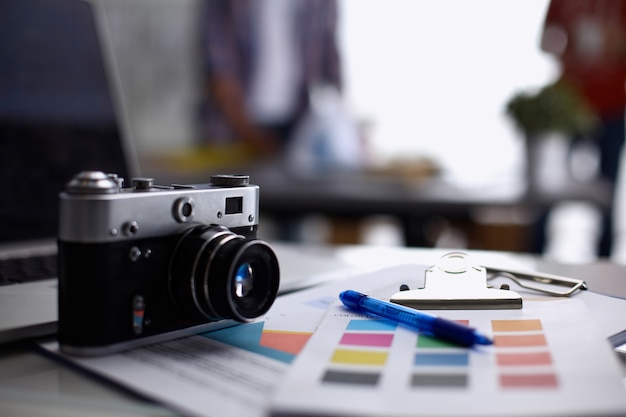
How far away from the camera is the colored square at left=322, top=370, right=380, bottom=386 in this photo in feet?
1.15

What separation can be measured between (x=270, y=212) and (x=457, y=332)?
5.34 ft

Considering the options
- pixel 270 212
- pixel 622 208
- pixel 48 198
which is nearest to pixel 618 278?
pixel 48 198

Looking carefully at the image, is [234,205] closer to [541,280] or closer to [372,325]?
[372,325]

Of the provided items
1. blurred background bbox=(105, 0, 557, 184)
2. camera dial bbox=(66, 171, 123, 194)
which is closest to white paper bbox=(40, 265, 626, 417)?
camera dial bbox=(66, 171, 123, 194)

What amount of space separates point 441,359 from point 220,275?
15cm

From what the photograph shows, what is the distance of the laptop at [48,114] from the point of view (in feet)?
2.64

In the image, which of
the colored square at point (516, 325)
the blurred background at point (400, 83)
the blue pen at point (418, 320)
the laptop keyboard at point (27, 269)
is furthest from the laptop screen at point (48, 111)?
the blurred background at point (400, 83)

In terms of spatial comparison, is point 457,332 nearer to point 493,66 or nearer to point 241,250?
point 241,250

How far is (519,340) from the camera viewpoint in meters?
0.42

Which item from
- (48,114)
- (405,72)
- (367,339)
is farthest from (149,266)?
(405,72)

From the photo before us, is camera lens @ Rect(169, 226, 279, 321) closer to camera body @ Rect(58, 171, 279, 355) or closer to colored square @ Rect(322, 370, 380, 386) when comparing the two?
camera body @ Rect(58, 171, 279, 355)

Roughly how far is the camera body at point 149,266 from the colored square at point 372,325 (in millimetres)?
65

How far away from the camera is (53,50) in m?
0.88

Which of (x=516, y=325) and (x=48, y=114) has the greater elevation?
(x=48, y=114)
